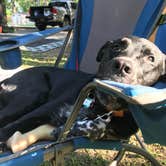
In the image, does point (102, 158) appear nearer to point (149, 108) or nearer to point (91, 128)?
point (91, 128)

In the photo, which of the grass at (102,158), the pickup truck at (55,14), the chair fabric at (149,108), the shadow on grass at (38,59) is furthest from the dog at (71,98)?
the pickup truck at (55,14)

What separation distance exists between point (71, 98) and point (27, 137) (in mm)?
451

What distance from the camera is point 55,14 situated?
19281mm

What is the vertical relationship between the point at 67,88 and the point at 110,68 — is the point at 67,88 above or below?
below

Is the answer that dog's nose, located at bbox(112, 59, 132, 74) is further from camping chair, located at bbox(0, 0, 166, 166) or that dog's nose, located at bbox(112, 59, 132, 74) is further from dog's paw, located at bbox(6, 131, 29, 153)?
dog's paw, located at bbox(6, 131, 29, 153)

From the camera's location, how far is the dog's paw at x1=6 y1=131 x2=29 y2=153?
2.32 meters

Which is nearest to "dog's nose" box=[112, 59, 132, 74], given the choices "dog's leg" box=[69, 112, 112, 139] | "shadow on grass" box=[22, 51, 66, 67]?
"dog's leg" box=[69, 112, 112, 139]

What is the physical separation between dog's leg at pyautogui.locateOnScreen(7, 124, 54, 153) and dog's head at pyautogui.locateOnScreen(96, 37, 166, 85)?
1.39ft

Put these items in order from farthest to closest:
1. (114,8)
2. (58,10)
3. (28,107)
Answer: (58,10)
(114,8)
(28,107)

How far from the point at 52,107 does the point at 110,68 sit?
45cm

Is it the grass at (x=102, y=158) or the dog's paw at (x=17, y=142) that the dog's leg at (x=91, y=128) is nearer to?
the dog's paw at (x=17, y=142)

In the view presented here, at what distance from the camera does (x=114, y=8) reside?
3.65m

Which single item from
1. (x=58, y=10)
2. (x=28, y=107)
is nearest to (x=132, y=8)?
(x=28, y=107)

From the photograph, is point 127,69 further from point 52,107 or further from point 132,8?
point 132,8
